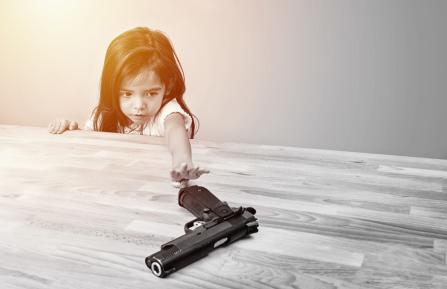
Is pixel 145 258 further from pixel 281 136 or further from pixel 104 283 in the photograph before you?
pixel 281 136

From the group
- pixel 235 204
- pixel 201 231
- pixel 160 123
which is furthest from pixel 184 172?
pixel 160 123

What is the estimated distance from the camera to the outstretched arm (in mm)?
2118

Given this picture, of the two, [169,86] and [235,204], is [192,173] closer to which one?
[235,204]

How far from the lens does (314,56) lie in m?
2.73

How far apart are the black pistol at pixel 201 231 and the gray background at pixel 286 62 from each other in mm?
1101

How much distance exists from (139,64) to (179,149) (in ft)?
2.15

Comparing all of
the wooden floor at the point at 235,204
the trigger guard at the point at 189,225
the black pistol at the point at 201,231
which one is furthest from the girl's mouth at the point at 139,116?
the trigger guard at the point at 189,225

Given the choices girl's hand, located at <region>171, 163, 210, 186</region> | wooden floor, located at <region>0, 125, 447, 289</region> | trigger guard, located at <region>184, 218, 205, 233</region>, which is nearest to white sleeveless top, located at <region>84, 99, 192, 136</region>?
wooden floor, located at <region>0, 125, 447, 289</region>

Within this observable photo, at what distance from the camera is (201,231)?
159cm

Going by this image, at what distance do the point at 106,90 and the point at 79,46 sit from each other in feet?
0.97

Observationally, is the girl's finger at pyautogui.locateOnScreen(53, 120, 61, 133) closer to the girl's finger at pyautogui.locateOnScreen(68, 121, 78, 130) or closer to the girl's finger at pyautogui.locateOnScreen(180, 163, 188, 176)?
the girl's finger at pyautogui.locateOnScreen(68, 121, 78, 130)

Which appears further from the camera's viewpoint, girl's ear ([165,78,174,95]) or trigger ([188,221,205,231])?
girl's ear ([165,78,174,95])

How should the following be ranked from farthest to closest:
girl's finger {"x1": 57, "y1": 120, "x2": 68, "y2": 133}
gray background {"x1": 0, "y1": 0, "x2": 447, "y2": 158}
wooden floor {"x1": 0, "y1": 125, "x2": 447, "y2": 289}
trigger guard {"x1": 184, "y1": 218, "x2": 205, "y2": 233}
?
girl's finger {"x1": 57, "y1": 120, "x2": 68, "y2": 133}
gray background {"x1": 0, "y1": 0, "x2": 447, "y2": 158}
trigger guard {"x1": 184, "y1": 218, "x2": 205, "y2": 233}
wooden floor {"x1": 0, "y1": 125, "x2": 447, "y2": 289}

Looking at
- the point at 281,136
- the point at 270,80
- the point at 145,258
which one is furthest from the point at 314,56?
the point at 145,258
